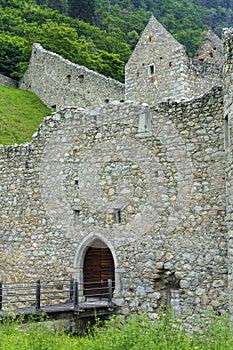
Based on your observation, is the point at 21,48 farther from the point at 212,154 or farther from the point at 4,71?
the point at 212,154

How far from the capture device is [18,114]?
25.7m

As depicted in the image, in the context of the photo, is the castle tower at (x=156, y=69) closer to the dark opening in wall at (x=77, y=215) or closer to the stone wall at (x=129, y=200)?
the stone wall at (x=129, y=200)

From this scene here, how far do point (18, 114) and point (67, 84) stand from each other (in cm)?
385

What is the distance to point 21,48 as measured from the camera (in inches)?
1519

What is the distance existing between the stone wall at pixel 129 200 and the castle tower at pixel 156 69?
275 inches

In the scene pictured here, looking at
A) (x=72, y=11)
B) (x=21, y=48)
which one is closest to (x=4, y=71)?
(x=21, y=48)

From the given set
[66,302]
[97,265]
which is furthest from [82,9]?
[66,302]

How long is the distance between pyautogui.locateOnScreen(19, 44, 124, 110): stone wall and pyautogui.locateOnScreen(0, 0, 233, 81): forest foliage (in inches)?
244

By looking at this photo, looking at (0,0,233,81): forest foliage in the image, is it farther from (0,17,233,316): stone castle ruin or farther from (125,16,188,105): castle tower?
(0,17,233,316): stone castle ruin

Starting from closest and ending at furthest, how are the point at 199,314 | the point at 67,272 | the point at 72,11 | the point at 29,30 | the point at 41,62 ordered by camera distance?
the point at 199,314, the point at 67,272, the point at 41,62, the point at 29,30, the point at 72,11

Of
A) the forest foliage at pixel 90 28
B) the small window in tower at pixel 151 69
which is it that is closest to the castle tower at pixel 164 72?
the small window in tower at pixel 151 69

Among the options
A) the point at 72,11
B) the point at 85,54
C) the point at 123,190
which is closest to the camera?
the point at 123,190

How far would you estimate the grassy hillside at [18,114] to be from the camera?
21.9 meters

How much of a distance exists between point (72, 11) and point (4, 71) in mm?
23381
